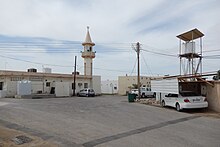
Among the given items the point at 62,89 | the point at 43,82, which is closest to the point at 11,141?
the point at 43,82

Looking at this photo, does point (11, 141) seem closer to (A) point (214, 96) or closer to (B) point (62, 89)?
(A) point (214, 96)

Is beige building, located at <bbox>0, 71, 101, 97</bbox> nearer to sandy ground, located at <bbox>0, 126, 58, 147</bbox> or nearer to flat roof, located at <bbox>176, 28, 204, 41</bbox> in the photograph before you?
flat roof, located at <bbox>176, 28, 204, 41</bbox>

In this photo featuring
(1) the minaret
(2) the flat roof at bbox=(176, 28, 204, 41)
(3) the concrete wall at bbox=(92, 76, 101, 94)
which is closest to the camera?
(2) the flat roof at bbox=(176, 28, 204, 41)

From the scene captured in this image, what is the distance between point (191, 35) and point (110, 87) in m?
30.7

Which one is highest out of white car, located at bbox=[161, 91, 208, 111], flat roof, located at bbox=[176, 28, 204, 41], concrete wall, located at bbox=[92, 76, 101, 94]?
flat roof, located at bbox=[176, 28, 204, 41]

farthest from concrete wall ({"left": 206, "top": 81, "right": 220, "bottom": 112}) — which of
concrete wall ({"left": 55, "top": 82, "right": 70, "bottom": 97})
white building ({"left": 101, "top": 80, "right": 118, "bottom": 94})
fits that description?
white building ({"left": 101, "top": 80, "right": 118, "bottom": 94})

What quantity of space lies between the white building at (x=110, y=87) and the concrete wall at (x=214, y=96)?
32404 mm

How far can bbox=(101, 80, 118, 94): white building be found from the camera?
162ft

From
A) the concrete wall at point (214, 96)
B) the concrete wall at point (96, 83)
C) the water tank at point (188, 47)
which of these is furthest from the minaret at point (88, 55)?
the concrete wall at point (214, 96)

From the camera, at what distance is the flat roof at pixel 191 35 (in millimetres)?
20695

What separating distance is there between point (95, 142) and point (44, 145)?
1640 millimetres

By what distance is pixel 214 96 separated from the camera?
16.7 metres

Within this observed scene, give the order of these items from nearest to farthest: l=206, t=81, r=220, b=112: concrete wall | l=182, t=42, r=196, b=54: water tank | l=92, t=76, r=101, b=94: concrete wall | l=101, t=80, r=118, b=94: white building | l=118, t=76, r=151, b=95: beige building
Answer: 1. l=206, t=81, r=220, b=112: concrete wall
2. l=182, t=42, r=196, b=54: water tank
3. l=92, t=76, r=101, b=94: concrete wall
4. l=118, t=76, r=151, b=95: beige building
5. l=101, t=80, r=118, b=94: white building

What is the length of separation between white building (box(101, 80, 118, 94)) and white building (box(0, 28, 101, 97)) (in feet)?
20.0
